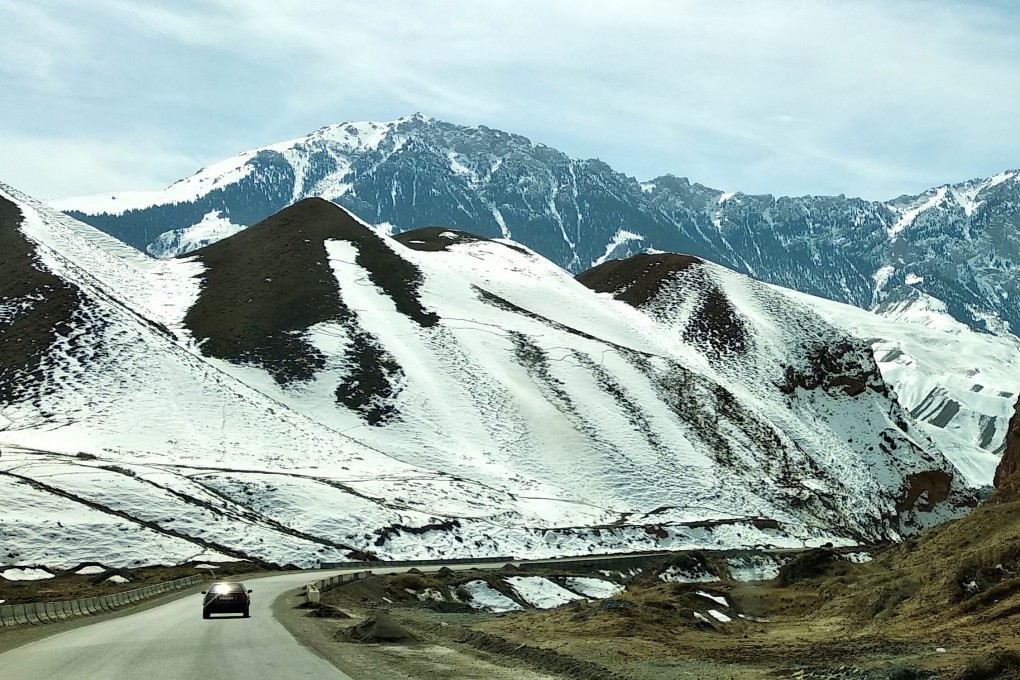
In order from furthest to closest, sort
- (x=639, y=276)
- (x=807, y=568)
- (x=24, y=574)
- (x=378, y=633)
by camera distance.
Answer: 1. (x=639, y=276)
2. (x=24, y=574)
3. (x=807, y=568)
4. (x=378, y=633)

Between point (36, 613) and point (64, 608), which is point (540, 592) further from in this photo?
point (36, 613)

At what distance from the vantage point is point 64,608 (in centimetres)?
3394

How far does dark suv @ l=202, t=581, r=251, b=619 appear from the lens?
103 ft

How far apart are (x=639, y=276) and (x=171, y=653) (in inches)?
5234

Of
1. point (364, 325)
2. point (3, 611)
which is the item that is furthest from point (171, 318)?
point (3, 611)

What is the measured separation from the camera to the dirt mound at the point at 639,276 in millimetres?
141875

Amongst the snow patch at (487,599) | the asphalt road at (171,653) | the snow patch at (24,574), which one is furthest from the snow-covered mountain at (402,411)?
the asphalt road at (171,653)

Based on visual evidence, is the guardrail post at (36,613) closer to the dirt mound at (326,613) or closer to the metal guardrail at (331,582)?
the dirt mound at (326,613)

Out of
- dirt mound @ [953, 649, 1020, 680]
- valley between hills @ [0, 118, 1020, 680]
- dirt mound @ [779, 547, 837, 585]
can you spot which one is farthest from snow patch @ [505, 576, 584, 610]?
dirt mound @ [953, 649, 1020, 680]

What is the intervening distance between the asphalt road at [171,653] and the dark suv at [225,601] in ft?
1.14

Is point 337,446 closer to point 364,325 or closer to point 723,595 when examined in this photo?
point 364,325

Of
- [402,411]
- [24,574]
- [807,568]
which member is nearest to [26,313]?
[402,411]

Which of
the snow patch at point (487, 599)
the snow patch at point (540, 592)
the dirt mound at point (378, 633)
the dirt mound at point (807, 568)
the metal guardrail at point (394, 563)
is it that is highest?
the dirt mound at point (378, 633)

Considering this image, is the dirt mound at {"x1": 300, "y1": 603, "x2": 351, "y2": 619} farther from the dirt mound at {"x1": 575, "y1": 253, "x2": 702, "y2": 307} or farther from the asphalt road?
the dirt mound at {"x1": 575, "y1": 253, "x2": 702, "y2": 307}
